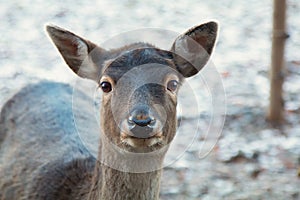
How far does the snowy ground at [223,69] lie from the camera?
555 cm

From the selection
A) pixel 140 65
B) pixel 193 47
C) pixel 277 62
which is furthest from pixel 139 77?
pixel 277 62

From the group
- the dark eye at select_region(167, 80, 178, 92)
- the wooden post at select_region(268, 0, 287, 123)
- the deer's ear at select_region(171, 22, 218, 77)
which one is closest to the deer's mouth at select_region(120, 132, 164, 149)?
the dark eye at select_region(167, 80, 178, 92)

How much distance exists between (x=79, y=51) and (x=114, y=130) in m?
0.62

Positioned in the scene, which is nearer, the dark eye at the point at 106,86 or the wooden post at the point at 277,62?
the dark eye at the point at 106,86

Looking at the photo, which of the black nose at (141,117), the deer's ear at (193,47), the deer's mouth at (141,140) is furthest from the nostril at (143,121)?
the deer's ear at (193,47)

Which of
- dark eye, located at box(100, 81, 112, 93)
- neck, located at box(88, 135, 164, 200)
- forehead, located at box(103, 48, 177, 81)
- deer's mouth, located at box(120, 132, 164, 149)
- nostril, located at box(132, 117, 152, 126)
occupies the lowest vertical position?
neck, located at box(88, 135, 164, 200)

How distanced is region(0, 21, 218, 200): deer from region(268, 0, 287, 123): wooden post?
1862mm

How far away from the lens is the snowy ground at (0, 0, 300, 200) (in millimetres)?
5547

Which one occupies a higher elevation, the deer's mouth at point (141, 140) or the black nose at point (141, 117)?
the black nose at point (141, 117)

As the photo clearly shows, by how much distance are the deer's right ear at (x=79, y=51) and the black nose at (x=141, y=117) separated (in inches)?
25.6

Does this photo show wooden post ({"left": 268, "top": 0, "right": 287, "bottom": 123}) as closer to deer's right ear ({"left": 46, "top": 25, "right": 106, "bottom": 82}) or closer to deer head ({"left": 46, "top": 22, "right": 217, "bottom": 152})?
deer head ({"left": 46, "top": 22, "right": 217, "bottom": 152})

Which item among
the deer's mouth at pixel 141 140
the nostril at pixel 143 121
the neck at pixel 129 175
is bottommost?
the neck at pixel 129 175

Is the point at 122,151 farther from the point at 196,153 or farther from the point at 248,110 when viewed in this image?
the point at 248,110

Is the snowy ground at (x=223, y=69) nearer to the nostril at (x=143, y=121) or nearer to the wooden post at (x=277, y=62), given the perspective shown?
the wooden post at (x=277, y=62)
